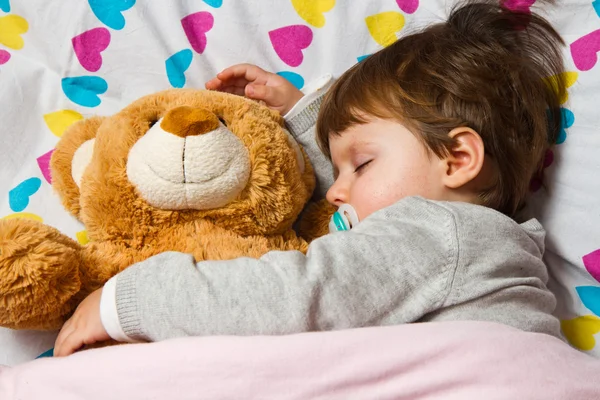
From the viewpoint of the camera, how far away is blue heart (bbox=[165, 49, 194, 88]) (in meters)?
1.17

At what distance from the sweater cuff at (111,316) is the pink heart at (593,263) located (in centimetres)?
70

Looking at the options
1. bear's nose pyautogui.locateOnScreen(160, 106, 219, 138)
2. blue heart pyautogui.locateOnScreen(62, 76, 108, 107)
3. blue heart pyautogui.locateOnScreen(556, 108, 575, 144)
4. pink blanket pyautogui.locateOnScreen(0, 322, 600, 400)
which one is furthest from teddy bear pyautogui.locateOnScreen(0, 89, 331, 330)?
blue heart pyautogui.locateOnScreen(556, 108, 575, 144)

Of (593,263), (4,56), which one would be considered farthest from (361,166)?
(4,56)

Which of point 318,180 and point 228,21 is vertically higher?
point 228,21

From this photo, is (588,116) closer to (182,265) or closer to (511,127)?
(511,127)

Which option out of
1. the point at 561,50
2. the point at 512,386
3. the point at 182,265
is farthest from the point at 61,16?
the point at 512,386

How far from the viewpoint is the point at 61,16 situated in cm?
118

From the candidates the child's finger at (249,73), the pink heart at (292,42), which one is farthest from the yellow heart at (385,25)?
the child's finger at (249,73)

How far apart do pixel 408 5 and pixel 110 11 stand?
583 millimetres

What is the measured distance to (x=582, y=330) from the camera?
98 cm

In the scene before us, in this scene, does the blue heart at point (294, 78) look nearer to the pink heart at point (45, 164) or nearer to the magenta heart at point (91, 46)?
the magenta heart at point (91, 46)

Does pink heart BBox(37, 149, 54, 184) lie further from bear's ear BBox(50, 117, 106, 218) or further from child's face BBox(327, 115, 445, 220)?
child's face BBox(327, 115, 445, 220)

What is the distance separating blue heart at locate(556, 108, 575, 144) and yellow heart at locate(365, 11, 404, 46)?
35 cm

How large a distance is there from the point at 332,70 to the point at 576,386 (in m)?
0.74
